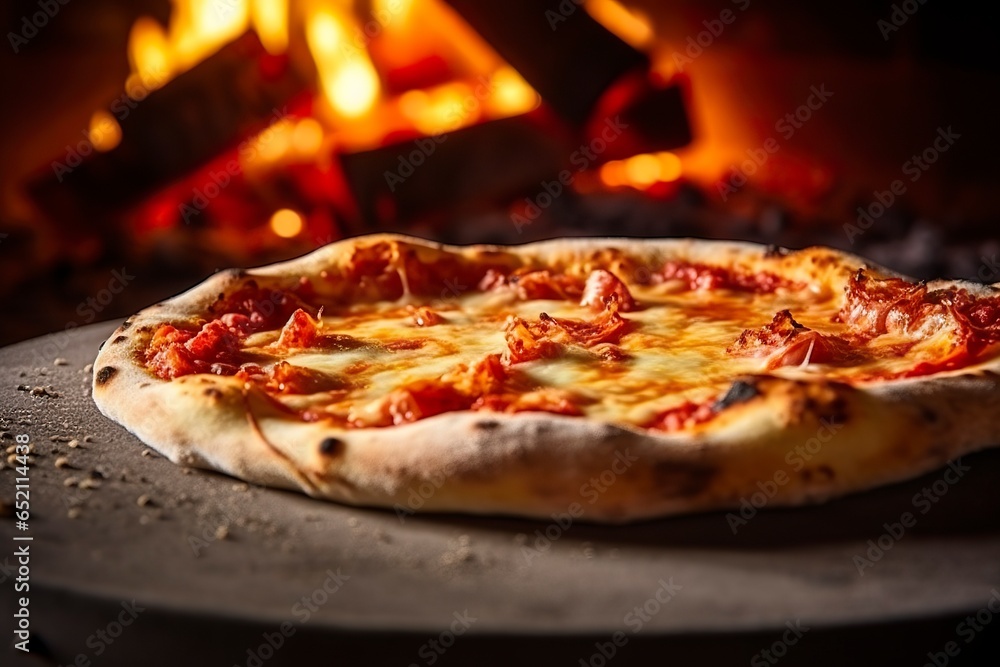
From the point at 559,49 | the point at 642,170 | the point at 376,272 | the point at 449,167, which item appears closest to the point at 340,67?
the point at 449,167

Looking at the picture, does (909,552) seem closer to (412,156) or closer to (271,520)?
(271,520)

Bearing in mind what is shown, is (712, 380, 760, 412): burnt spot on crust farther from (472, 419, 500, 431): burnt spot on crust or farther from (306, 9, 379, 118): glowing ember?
(306, 9, 379, 118): glowing ember

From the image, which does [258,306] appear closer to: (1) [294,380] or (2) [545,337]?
(1) [294,380]

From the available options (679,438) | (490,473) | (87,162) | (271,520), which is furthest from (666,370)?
(87,162)

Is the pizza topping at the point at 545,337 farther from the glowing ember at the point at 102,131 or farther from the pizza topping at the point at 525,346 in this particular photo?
the glowing ember at the point at 102,131

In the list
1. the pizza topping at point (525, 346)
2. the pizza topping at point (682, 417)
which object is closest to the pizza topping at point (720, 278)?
the pizza topping at point (525, 346)

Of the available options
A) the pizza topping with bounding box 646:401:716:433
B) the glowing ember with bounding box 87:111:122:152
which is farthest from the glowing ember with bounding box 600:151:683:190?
the pizza topping with bounding box 646:401:716:433
